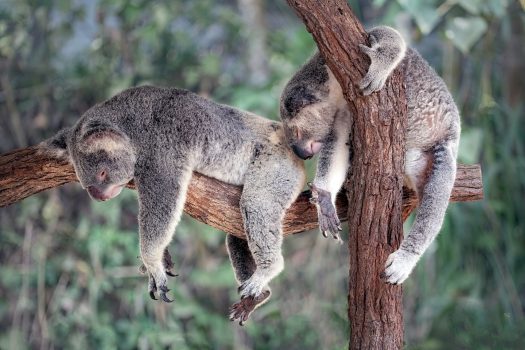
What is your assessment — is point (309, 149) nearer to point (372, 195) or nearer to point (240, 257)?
point (372, 195)

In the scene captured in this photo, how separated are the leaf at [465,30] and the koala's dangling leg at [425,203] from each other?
68.7 inches

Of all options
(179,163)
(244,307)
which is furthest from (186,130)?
(244,307)

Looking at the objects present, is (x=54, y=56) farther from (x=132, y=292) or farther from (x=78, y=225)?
(x=132, y=292)

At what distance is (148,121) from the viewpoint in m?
Answer: 3.69

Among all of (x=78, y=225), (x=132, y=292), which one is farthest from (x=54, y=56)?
(x=132, y=292)

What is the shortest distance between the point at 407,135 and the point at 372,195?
51cm

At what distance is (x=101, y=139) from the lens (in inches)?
140

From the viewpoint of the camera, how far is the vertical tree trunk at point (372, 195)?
313cm

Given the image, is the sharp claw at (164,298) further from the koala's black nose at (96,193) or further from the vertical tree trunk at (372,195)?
the vertical tree trunk at (372,195)

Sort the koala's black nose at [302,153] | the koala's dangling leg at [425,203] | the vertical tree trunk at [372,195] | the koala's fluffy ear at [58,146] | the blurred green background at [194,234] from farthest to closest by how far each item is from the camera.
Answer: the blurred green background at [194,234]
the koala's fluffy ear at [58,146]
the koala's black nose at [302,153]
the koala's dangling leg at [425,203]
the vertical tree trunk at [372,195]

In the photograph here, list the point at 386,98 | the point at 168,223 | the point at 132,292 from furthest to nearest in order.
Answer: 1. the point at 132,292
2. the point at 168,223
3. the point at 386,98

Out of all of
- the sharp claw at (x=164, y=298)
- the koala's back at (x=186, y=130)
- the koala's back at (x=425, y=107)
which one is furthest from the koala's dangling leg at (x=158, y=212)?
the koala's back at (x=425, y=107)

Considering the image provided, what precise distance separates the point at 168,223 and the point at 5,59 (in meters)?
3.75

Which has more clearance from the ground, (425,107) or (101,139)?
(425,107)
